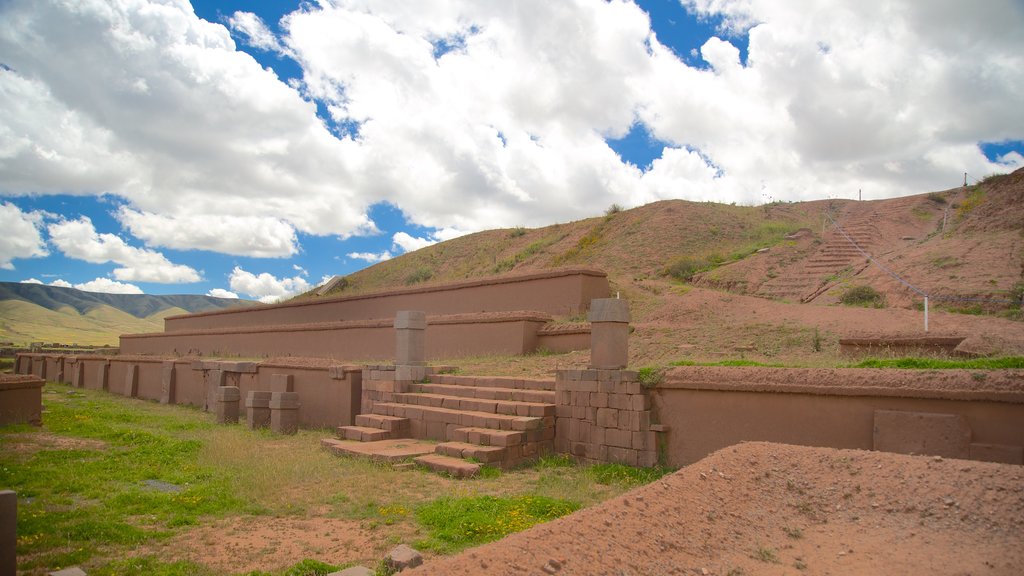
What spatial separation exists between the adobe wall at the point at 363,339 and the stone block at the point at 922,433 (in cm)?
1018

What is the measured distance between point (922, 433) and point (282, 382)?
527 inches

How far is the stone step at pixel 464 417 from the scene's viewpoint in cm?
992

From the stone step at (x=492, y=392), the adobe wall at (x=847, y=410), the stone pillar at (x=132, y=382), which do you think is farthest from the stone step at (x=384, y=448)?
the stone pillar at (x=132, y=382)

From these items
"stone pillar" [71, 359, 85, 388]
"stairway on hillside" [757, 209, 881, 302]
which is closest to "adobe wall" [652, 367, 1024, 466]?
"stairway on hillside" [757, 209, 881, 302]

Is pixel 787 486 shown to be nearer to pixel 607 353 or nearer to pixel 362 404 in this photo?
pixel 607 353

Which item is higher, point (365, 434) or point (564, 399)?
point (564, 399)

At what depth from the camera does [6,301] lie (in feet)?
272

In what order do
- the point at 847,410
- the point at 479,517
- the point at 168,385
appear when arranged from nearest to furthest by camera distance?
1. the point at 479,517
2. the point at 847,410
3. the point at 168,385

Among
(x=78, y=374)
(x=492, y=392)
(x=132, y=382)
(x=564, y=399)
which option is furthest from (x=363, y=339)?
(x=78, y=374)

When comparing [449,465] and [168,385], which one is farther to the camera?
[168,385]

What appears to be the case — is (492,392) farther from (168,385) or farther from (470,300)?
(168,385)

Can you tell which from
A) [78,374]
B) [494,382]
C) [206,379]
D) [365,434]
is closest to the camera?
[365,434]

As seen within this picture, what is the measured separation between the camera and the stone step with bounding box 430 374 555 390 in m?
11.1

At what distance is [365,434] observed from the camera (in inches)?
445
